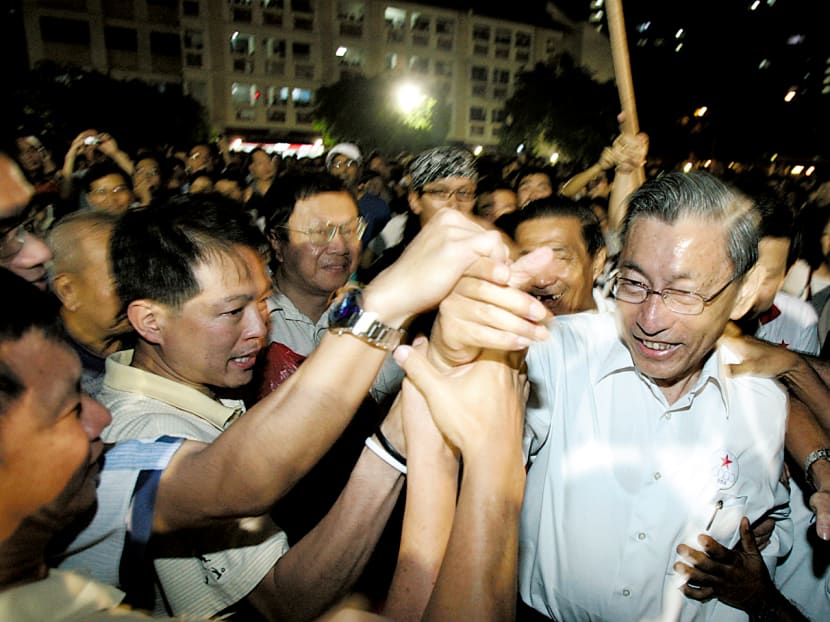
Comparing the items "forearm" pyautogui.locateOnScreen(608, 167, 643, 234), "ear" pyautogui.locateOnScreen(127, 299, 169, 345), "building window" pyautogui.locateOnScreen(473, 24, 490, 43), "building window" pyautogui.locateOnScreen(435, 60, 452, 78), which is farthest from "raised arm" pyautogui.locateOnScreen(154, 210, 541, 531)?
"building window" pyautogui.locateOnScreen(473, 24, 490, 43)

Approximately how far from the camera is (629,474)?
1988mm

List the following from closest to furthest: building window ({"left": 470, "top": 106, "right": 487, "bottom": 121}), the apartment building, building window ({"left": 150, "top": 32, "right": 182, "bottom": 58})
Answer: the apartment building
building window ({"left": 150, "top": 32, "right": 182, "bottom": 58})
building window ({"left": 470, "top": 106, "right": 487, "bottom": 121})

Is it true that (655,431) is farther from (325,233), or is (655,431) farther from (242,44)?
(242,44)

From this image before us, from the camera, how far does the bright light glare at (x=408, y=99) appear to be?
181 feet

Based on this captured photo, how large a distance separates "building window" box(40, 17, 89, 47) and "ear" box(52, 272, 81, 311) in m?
59.6

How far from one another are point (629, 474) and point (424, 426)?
0.99 metres

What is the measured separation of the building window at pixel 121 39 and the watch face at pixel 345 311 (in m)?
62.1

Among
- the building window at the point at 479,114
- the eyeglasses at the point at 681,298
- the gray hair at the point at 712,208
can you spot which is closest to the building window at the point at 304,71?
the building window at the point at 479,114

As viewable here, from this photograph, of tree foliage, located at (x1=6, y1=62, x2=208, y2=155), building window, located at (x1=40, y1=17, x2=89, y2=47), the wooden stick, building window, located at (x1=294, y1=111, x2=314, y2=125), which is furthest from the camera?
building window, located at (x1=294, y1=111, x2=314, y2=125)

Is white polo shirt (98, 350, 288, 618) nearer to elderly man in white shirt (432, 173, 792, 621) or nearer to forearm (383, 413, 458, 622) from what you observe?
forearm (383, 413, 458, 622)

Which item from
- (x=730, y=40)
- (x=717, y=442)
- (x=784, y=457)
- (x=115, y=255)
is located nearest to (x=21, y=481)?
(x=115, y=255)

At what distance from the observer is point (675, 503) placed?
1953mm

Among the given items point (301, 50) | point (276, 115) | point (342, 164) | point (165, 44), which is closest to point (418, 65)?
point (301, 50)

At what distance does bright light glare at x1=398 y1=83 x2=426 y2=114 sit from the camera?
55.3m
